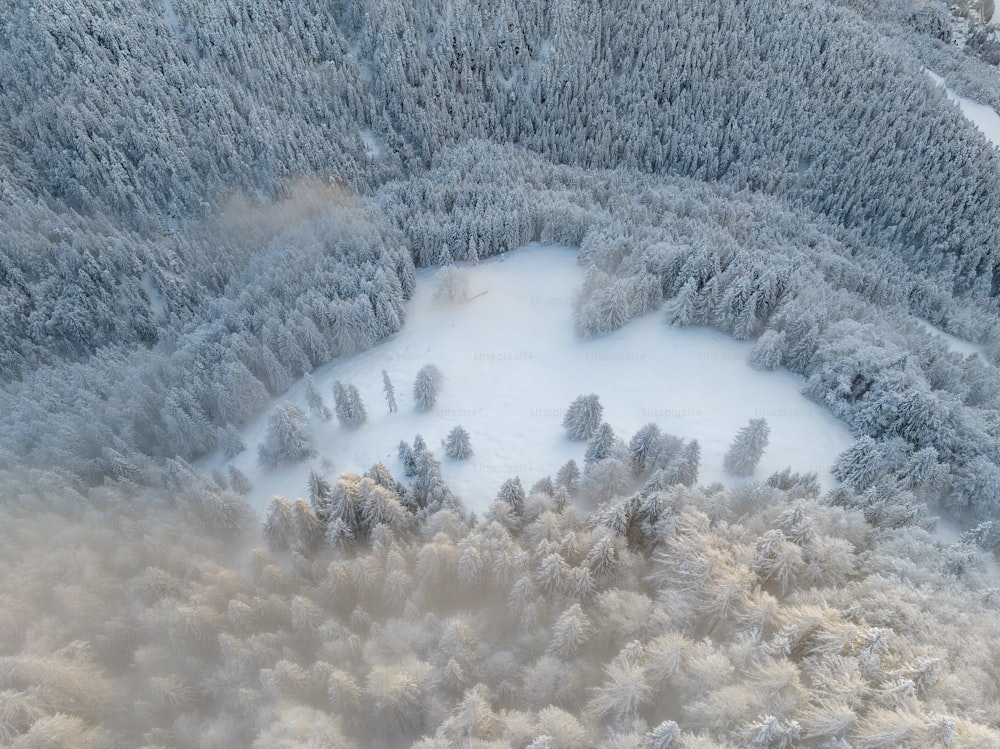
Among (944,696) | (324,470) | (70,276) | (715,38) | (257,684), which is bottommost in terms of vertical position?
(70,276)

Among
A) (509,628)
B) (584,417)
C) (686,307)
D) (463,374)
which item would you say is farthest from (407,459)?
(686,307)

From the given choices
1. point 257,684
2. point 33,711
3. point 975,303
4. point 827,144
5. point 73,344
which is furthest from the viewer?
point 827,144

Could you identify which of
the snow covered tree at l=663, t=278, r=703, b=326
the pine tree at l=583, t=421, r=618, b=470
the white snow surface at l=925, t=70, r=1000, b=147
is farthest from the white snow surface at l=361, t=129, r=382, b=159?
the white snow surface at l=925, t=70, r=1000, b=147

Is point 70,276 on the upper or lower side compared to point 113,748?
lower

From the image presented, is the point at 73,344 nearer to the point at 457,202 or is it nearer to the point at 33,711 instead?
the point at 457,202

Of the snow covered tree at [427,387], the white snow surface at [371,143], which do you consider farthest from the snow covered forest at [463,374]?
the snow covered tree at [427,387]

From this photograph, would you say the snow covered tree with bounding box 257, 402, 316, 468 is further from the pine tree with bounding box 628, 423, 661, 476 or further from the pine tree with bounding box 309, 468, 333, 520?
the pine tree with bounding box 628, 423, 661, 476

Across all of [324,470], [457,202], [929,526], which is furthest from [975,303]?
[324,470]

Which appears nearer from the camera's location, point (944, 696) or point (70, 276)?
point (944, 696)
